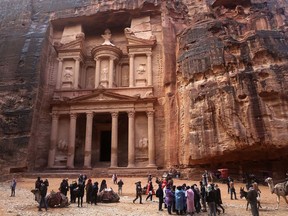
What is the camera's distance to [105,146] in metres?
30.7

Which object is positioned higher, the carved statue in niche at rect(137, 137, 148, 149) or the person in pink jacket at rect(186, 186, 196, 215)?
the carved statue in niche at rect(137, 137, 148, 149)

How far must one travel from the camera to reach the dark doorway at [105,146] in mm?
30219

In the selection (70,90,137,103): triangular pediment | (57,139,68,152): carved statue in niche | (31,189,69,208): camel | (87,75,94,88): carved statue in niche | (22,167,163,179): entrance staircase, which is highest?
(87,75,94,88): carved statue in niche

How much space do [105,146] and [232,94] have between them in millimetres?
15733

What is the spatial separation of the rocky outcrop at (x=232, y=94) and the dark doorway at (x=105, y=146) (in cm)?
1063

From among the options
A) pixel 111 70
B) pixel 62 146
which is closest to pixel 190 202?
pixel 62 146

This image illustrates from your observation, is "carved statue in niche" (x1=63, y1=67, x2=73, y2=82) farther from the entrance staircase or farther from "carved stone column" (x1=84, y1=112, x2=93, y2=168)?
the entrance staircase

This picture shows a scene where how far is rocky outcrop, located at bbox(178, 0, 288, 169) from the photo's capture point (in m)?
18.5

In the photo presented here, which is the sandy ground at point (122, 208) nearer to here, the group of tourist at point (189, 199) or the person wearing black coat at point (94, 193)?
the person wearing black coat at point (94, 193)

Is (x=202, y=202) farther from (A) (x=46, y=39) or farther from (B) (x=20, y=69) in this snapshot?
(A) (x=46, y=39)

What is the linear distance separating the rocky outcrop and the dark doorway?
10626 mm

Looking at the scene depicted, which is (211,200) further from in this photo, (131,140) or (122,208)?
(131,140)

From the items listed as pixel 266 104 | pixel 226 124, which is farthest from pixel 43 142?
pixel 266 104

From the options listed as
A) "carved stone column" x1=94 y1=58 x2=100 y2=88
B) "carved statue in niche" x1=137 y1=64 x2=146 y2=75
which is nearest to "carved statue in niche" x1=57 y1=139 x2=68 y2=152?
"carved stone column" x1=94 y1=58 x2=100 y2=88
